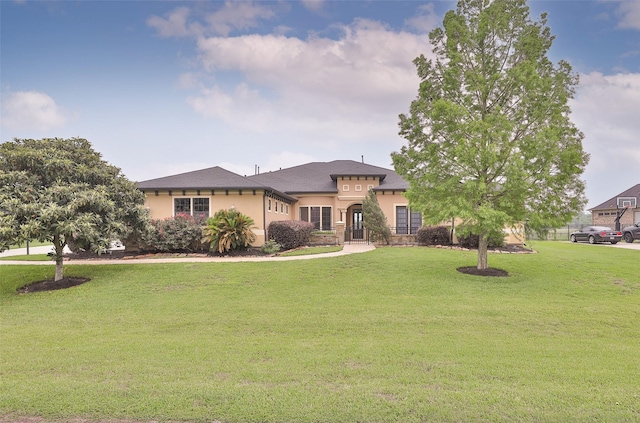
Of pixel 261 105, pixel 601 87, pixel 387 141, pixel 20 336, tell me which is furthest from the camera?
pixel 387 141

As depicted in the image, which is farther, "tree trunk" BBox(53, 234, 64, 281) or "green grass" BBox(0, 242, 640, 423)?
"tree trunk" BBox(53, 234, 64, 281)

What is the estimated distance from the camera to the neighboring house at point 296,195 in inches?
722

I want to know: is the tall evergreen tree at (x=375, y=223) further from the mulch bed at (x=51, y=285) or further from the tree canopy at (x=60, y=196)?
the mulch bed at (x=51, y=285)

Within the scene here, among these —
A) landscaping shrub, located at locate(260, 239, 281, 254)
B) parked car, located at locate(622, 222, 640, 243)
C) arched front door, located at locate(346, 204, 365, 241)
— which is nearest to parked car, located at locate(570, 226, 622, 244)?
parked car, located at locate(622, 222, 640, 243)

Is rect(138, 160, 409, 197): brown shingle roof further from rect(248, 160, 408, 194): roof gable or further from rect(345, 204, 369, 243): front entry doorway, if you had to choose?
rect(345, 204, 369, 243): front entry doorway

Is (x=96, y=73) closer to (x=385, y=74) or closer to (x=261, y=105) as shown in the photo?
(x=261, y=105)

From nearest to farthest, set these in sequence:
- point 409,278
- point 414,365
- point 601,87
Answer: point 414,365 < point 409,278 < point 601,87

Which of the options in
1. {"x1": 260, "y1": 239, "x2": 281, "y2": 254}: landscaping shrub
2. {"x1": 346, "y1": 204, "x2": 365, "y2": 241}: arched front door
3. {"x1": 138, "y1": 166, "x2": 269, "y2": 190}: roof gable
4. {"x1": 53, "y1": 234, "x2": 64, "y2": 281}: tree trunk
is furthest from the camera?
{"x1": 346, "y1": 204, "x2": 365, "y2": 241}: arched front door

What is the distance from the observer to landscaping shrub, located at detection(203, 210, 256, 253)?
15.8m

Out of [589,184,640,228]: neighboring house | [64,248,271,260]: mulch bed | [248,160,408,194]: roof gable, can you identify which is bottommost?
[64,248,271,260]: mulch bed

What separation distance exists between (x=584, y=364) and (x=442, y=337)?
6.42 ft

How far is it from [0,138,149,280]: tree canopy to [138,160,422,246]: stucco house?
596 centimetres

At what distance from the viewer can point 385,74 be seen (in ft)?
59.1

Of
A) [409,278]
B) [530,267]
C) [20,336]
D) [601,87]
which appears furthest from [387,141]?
[20,336]
